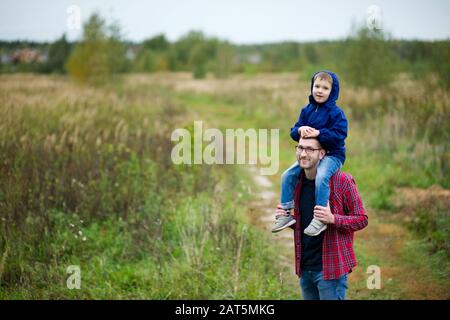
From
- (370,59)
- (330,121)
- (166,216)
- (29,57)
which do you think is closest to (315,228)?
(330,121)

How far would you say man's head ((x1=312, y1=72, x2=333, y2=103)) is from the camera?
2779 mm

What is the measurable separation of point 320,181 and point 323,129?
33cm

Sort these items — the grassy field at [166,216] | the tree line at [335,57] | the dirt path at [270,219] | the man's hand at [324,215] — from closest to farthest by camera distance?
the man's hand at [324,215]
the grassy field at [166,216]
the dirt path at [270,219]
the tree line at [335,57]

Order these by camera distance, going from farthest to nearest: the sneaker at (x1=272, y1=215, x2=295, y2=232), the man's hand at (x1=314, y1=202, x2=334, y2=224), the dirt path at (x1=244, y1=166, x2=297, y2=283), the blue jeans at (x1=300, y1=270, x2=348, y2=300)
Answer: the dirt path at (x1=244, y1=166, x2=297, y2=283) < the sneaker at (x1=272, y1=215, x2=295, y2=232) < the blue jeans at (x1=300, y1=270, x2=348, y2=300) < the man's hand at (x1=314, y1=202, x2=334, y2=224)

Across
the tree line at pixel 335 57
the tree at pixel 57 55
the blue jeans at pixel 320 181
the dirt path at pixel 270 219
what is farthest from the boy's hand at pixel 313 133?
the tree at pixel 57 55

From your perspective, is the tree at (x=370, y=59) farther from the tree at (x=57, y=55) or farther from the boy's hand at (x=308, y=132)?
the tree at (x=57, y=55)

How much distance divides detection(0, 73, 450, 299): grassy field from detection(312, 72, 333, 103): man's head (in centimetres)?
159

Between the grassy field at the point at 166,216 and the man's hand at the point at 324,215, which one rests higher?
the man's hand at the point at 324,215

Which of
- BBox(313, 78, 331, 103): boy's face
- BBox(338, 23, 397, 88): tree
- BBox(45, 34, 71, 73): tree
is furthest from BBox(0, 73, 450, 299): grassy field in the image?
BBox(45, 34, 71, 73): tree

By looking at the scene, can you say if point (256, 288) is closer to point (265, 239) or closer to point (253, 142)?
point (265, 239)

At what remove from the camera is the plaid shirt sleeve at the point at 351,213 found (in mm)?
2732

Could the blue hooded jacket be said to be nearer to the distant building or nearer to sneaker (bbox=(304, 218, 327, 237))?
sneaker (bbox=(304, 218, 327, 237))

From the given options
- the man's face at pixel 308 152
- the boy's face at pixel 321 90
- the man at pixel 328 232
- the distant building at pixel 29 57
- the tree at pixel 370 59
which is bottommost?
the man at pixel 328 232
